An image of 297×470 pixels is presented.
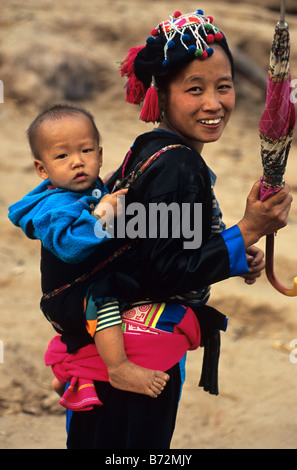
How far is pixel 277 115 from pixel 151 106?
44cm

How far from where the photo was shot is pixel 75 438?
2195 mm

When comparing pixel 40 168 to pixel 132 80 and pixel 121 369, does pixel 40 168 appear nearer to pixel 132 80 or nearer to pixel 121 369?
pixel 132 80

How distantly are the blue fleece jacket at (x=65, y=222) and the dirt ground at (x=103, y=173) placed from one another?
1.98 meters

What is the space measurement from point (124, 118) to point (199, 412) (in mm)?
4301

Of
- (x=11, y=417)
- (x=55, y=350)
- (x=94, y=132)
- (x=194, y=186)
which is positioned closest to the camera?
(x=194, y=186)

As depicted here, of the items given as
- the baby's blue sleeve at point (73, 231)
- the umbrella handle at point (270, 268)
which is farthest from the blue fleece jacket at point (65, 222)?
the umbrella handle at point (270, 268)

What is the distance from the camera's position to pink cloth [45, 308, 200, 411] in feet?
6.75

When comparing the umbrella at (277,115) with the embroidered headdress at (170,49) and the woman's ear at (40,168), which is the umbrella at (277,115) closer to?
the embroidered headdress at (170,49)

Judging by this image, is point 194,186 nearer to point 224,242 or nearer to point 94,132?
point 224,242

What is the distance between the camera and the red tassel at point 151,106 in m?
2.00

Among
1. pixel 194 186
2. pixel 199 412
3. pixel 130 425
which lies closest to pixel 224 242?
pixel 194 186

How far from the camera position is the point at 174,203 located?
188 centimetres

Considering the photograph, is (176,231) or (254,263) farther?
(254,263)

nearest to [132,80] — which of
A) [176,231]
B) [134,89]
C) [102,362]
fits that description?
[134,89]
